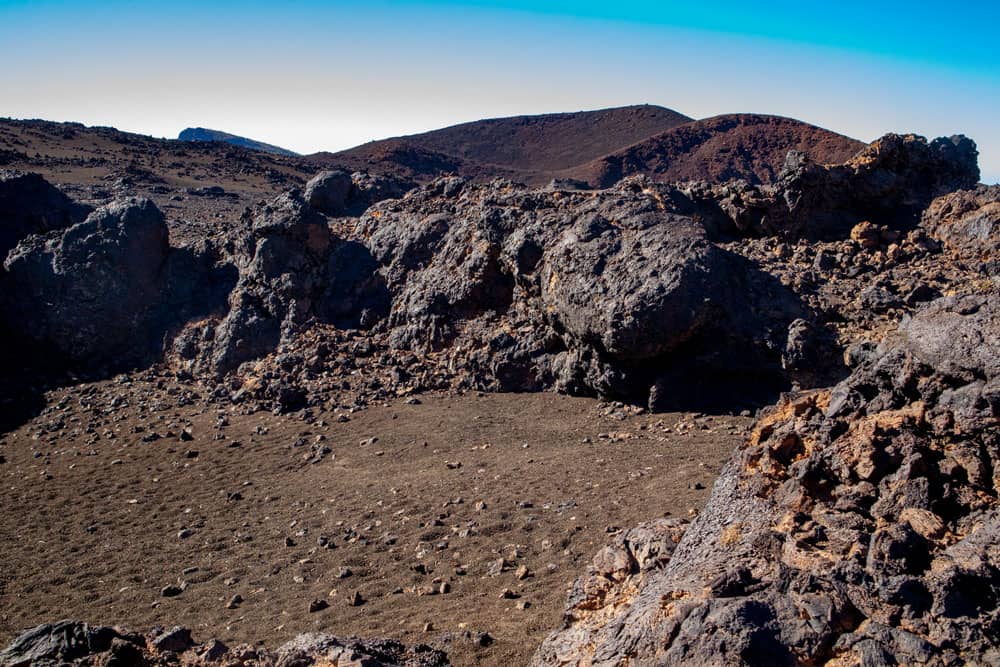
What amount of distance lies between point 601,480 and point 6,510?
21.4 ft

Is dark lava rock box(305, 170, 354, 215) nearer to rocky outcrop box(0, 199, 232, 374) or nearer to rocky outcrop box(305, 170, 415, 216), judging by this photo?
rocky outcrop box(305, 170, 415, 216)

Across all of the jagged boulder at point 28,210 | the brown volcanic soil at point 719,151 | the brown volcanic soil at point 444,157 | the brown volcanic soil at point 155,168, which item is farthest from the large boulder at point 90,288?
the brown volcanic soil at point 719,151

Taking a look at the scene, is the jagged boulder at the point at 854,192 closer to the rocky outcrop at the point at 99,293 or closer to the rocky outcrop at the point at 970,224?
the rocky outcrop at the point at 970,224

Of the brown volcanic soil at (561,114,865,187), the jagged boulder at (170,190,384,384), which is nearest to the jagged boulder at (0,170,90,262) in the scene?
the jagged boulder at (170,190,384,384)

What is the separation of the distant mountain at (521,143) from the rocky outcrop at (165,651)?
48.5 metres

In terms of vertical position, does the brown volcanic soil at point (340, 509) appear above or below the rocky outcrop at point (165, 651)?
below

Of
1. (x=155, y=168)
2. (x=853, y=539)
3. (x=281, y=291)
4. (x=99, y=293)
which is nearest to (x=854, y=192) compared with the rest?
(x=853, y=539)

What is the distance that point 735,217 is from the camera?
10.8 metres

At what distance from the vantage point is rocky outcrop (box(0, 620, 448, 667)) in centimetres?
329

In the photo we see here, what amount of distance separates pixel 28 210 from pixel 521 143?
55481 millimetres

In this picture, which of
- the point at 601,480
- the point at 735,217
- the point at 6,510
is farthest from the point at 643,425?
the point at 6,510

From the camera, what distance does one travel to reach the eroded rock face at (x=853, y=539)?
7.97ft

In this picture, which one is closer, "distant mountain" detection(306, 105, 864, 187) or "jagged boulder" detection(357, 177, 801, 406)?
"jagged boulder" detection(357, 177, 801, 406)

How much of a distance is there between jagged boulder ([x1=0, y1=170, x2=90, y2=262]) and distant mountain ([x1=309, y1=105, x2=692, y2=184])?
37.2 meters
